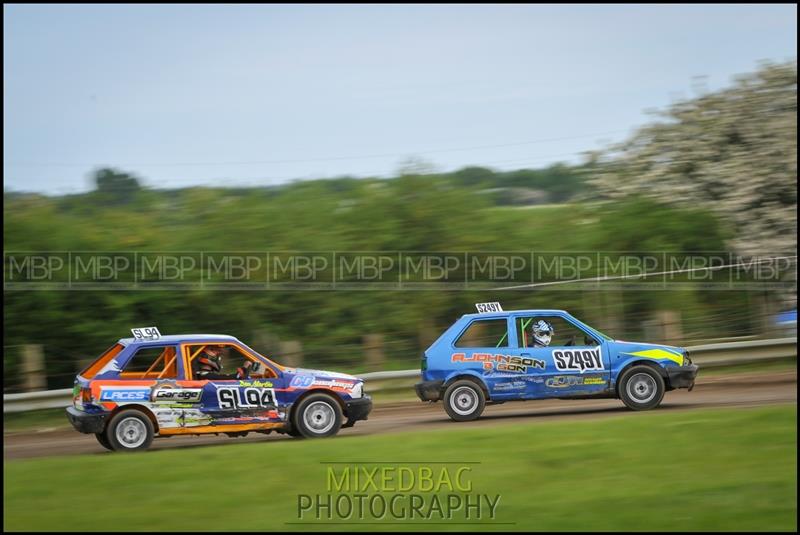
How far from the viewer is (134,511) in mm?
9328

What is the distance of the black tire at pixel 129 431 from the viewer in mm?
12812

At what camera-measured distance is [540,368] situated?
1455 centimetres

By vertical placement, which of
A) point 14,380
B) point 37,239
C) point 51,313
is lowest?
point 14,380

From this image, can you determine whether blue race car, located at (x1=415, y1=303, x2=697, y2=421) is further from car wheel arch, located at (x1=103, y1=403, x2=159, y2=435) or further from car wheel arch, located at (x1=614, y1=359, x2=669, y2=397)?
car wheel arch, located at (x1=103, y1=403, x2=159, y2=435)

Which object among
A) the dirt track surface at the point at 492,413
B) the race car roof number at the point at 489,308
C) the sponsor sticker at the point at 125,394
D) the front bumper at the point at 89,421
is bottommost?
the dirt track surface at the point at 492,413

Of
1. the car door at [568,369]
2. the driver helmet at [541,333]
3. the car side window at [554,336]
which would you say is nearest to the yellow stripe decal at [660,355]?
the car door at [568,369]

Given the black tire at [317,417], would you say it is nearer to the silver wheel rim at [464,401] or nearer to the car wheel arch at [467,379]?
the car wheel arch at [467,379]

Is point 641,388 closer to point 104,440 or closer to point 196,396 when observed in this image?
point 196,396

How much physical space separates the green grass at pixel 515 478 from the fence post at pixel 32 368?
8.05 metres

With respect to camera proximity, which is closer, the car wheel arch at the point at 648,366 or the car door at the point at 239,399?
the car door at the point at 239,399

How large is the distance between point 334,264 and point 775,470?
1415 cm

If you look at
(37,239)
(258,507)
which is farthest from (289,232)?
(258,507)

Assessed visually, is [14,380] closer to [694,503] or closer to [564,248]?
[564,248]

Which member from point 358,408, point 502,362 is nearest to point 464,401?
point 502,362
